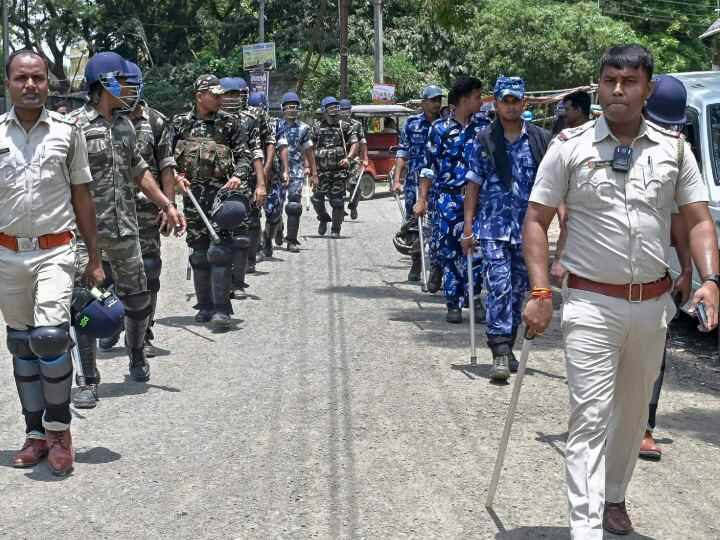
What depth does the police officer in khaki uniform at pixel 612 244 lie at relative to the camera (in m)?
4.66

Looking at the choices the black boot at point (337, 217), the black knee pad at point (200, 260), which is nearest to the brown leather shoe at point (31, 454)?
the black knee pad at point (200, 260)

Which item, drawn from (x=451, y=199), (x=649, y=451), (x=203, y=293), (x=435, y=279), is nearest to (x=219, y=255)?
(x=203, y=293)

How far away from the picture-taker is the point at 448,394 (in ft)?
25.9

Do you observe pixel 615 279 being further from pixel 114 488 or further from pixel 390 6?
pixel 390 6

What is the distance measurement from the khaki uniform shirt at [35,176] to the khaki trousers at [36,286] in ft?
0.39

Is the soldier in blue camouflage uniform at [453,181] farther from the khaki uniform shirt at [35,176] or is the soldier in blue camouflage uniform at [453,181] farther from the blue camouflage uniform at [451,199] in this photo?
the khaki uniform shirt at [35,176]

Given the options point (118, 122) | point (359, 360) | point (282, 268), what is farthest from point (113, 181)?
point (282, 268)

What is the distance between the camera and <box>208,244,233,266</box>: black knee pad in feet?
33.8

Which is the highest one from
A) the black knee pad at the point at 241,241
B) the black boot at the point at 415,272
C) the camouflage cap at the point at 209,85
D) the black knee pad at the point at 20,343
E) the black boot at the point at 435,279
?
the camouflage cap at the point at 209,85

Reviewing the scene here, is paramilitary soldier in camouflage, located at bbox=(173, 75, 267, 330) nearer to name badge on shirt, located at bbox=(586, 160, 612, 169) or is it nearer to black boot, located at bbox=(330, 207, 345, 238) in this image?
name badge on shirt, located at bbox=(586, 160, 612, 169)

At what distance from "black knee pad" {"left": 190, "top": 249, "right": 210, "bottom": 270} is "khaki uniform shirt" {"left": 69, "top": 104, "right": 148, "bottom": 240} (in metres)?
2.69

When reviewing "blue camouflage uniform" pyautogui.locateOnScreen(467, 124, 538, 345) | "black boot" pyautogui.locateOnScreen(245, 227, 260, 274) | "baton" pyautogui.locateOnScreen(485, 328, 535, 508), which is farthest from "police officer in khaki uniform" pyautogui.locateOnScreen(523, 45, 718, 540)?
"black boot" pyautogui.locateOnScreen(245, 227, 260, 274)

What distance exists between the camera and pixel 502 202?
27.0ft

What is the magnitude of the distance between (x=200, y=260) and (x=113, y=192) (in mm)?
2796
